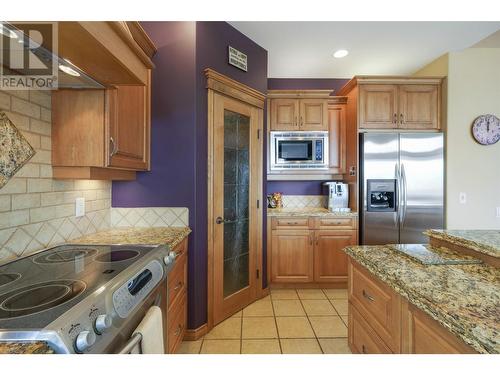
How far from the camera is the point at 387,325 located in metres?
1.16

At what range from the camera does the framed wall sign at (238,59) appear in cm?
237

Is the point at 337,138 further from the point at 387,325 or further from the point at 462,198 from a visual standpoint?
the point at 387,325

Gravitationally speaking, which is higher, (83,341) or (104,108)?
(104,108)

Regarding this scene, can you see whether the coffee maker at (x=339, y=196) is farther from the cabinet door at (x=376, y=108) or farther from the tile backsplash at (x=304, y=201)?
the cabinet door at (x=376, y=108)

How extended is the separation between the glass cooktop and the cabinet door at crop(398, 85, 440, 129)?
316 cm

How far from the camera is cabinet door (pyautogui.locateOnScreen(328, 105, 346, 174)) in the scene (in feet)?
10.8

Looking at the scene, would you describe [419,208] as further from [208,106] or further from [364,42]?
[208,106]

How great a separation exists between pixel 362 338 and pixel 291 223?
1.63 m

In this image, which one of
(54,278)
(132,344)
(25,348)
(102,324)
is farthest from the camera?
(54,278)

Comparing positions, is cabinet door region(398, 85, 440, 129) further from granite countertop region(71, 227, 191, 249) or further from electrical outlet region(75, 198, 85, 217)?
electrical outlet region(75, 198, 85, 217)

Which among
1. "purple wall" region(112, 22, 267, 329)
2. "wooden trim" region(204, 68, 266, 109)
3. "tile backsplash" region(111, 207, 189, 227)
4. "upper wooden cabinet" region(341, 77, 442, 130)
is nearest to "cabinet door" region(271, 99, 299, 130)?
"wooden trim" region(204, 68, 266, 109)

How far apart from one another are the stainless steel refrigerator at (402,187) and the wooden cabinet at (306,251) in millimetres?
404

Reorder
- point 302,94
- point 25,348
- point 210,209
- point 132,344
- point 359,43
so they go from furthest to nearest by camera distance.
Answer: point 302,94, point 359,43, point 210,209, point 132,344, point 25,348

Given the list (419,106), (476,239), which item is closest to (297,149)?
(419,106)
